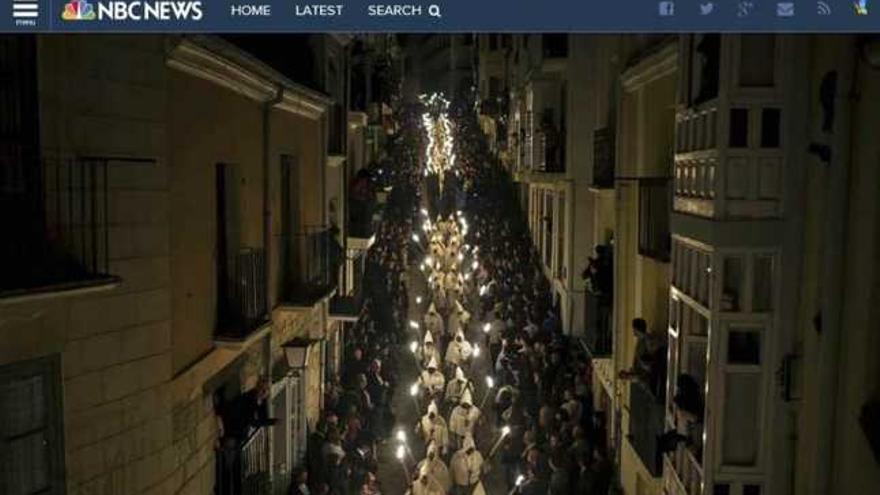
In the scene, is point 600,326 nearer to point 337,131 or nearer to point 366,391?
point 366,391

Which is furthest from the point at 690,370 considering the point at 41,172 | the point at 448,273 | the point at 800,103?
the point at 448,273

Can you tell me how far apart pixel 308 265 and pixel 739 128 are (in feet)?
27.6

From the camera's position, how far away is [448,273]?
90.7 feet

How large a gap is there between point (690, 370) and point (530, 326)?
11407 millimetres

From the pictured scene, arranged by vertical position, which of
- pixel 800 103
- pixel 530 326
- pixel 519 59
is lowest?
pixel 530 326

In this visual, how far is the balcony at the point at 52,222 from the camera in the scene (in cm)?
655

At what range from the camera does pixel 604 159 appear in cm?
1581

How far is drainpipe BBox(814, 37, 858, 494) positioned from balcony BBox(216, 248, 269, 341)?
5.46 m

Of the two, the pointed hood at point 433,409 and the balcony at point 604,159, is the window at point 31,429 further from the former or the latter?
the balcony at point 604,159

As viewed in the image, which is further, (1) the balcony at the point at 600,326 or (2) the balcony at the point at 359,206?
(2) the balcony at the point at 359,206

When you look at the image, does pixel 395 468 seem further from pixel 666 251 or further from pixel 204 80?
pixel 204 80
